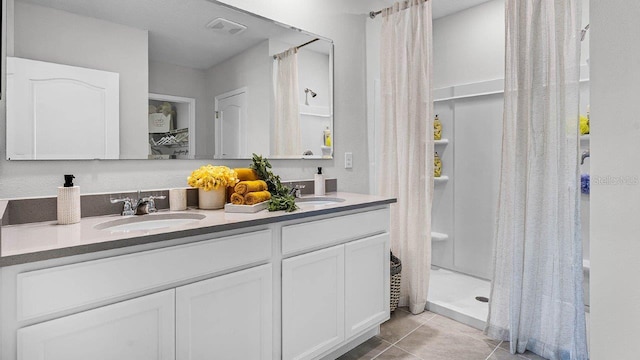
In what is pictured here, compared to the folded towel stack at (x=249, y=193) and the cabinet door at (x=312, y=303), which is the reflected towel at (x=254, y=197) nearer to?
the folded towel stack at (x=249, y=193)

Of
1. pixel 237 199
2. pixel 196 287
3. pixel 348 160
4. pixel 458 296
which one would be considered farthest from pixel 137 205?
pixel 458 296

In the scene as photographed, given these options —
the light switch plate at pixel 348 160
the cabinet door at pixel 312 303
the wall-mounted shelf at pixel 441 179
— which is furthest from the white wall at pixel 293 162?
the wall-mounted shelf at pixel 441 179

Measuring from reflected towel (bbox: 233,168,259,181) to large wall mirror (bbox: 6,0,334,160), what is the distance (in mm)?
212

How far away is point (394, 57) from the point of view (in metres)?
2.57

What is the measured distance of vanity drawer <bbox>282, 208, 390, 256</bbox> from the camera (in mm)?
1597

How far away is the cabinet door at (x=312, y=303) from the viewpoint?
158 cm

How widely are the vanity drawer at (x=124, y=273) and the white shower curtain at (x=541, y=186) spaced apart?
1528 millimetres

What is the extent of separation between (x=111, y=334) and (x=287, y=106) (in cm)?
160

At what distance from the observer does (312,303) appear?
5.54 ft

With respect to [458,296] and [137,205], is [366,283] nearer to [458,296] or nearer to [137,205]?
[458,296]

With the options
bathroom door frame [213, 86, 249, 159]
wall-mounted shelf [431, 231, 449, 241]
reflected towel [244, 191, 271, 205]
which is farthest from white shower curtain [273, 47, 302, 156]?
wall-mounted shelf [431, 231, 449, 241]

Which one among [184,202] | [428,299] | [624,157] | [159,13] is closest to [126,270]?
[184,202]

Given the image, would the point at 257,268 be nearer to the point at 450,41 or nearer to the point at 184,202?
the point at 184,202

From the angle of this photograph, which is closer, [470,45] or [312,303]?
[312,303]
